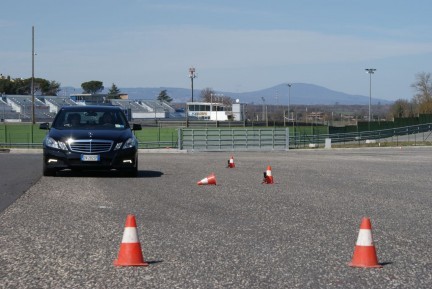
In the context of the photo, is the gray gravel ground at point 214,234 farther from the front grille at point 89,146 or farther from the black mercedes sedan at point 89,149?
the front grille at point 89,146

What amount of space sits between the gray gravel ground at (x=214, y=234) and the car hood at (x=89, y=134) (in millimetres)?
1045

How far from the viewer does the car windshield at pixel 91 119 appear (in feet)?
64.9

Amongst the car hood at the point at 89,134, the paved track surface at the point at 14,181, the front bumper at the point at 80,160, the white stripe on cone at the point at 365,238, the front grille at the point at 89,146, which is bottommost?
the paved track surface at the point at 14,181

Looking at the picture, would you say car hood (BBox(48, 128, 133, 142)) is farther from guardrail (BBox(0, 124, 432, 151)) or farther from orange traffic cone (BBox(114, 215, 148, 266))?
guardrail (BBox(0, 124, 432, 151))

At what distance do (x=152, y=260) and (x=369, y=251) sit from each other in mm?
2118

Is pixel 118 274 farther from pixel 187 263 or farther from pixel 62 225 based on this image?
pixel 62 225

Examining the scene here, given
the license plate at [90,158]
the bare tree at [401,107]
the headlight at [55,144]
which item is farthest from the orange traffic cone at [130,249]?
the bare tree at [401,107]

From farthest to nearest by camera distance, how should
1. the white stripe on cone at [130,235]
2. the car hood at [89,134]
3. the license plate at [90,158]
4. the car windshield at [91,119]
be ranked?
the car windshield at [91,119] → the car hood at [89,134] → the license plate at [90,158] → the white stripe on cone at [130,235]

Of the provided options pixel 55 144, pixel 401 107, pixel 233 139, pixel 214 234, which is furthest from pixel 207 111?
pixel 214 234

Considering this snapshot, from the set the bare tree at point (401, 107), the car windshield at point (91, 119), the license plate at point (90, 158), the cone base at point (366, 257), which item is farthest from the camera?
the bare tree at point (401, 107)

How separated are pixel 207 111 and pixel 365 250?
365 feet

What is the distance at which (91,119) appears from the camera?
20016mm

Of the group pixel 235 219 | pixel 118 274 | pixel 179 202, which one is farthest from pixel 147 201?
pixel 118 274

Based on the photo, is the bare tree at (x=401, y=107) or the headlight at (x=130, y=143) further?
the bare tree at (x=401, y=107)
